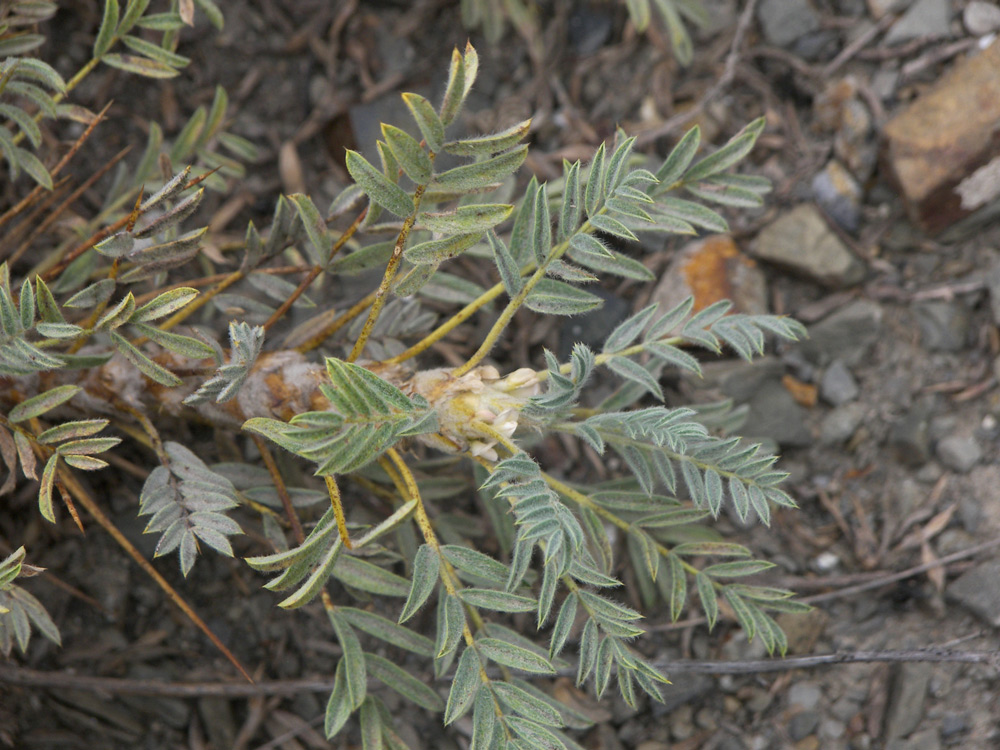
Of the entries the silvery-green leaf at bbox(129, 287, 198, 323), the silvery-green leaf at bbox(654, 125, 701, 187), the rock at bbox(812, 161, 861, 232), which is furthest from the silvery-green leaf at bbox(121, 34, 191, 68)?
the rock at bbox(812, 161, 861, 232)

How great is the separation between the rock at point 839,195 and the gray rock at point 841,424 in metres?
0.46

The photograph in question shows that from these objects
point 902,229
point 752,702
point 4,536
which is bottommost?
point 752,702

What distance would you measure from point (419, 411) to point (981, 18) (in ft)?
5.99

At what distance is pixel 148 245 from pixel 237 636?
0.96 meters

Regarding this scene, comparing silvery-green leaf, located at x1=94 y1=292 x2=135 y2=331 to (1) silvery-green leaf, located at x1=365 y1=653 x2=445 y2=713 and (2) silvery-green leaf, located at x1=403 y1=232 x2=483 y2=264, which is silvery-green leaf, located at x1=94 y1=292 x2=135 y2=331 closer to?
(2) silvery-green leaf, located at x1=403 y1=232 x2=483 y2=264

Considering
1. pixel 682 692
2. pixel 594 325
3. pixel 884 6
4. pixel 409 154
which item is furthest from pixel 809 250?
pixel 409 154

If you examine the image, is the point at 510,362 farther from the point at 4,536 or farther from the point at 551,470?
the point at 4,536

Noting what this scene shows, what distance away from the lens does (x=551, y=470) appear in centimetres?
195

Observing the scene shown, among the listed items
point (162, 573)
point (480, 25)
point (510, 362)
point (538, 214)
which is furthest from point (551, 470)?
point (480, 25)

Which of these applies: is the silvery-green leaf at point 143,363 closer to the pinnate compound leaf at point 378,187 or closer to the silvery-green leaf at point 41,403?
the silvery-green leaf at point 41,403

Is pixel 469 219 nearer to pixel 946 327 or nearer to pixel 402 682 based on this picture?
pixel 402 682

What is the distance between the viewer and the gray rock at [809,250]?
77.5 inches

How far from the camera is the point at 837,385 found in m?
1.95

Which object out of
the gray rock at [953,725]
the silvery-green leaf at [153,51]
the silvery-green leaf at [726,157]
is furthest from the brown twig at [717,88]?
the gray rock at [953,725]
